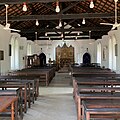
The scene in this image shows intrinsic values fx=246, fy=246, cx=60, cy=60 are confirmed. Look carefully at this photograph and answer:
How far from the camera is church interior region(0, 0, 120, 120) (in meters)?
4.58

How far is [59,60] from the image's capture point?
86.6 feet

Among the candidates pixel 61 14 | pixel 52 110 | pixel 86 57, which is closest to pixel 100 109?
pixel 52 110

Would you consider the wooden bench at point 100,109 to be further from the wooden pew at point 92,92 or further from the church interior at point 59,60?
the wooden pew at point 92,92

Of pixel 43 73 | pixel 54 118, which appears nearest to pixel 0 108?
pixel 54 118

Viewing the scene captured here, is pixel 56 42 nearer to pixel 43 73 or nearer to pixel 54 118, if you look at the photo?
pixel 43 73

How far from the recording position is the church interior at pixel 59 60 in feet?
15.0

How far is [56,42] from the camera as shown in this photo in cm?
2627

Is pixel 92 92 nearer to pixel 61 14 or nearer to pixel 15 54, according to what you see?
pixel 61 14

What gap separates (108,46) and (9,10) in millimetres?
8856

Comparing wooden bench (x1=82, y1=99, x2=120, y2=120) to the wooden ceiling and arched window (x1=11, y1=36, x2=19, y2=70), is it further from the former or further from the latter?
arched window (x1=11, y1=36, x2=19, y2=70)

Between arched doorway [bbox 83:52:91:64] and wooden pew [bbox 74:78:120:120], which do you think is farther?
arched doorway [bbox 83:52:91:64]

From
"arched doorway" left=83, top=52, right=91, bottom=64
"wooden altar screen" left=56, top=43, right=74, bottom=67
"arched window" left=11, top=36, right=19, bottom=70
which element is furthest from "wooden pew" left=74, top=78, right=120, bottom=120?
"wooden altar screen" left=56, top=43, right=74, bottom=67

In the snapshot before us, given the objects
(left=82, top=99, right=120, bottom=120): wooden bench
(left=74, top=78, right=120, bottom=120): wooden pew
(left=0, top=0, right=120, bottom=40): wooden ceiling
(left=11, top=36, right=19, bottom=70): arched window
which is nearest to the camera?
(left=82, top=99, right=120, bottom=120): wooden bench

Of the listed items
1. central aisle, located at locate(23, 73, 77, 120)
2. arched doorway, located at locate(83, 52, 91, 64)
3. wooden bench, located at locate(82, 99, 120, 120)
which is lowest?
central aisle, located at locate(23, 73, 77, 120)
